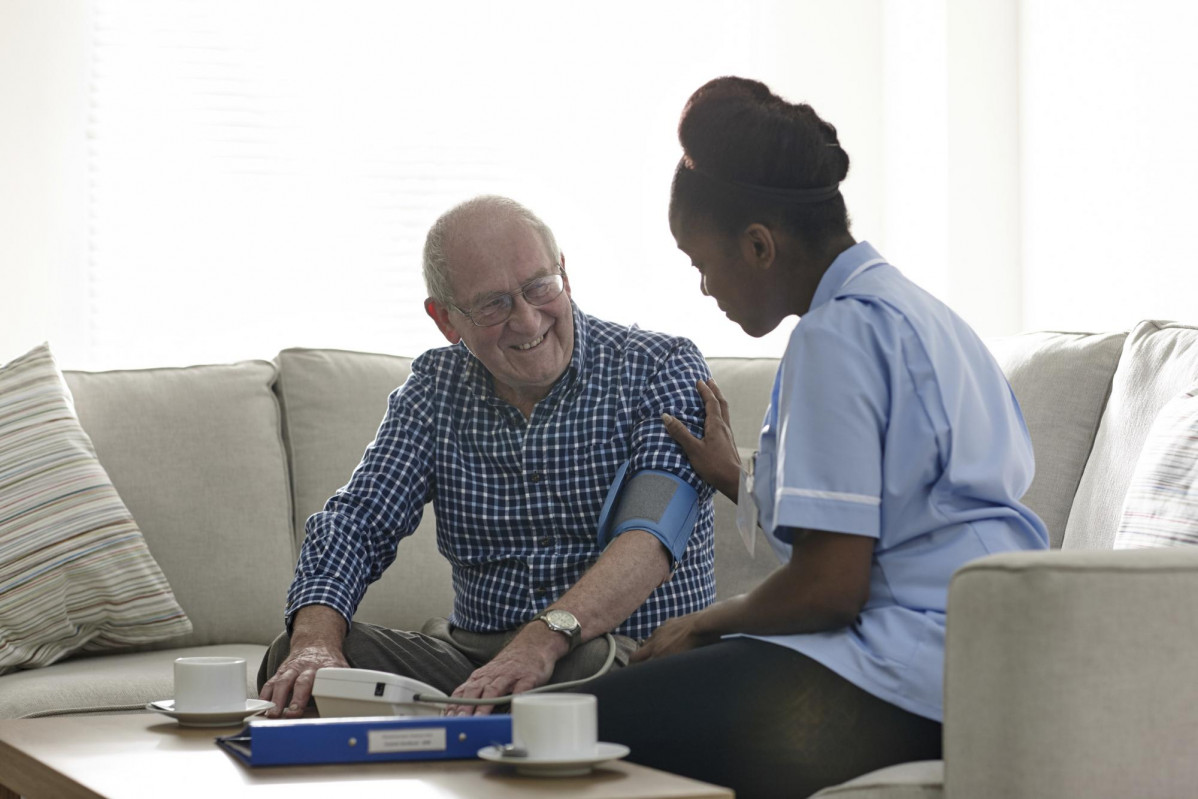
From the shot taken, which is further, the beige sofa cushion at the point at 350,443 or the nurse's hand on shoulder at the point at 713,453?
the beige sofa cushion at the point at 350,443

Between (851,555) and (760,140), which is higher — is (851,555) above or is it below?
below

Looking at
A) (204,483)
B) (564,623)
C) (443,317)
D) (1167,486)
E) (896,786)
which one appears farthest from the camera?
(204,483)

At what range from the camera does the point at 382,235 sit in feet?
11.2

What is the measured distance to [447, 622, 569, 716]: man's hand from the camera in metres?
1.52

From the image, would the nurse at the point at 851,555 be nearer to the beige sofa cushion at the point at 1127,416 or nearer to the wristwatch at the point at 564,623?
the wristwatch at the point at 564,623

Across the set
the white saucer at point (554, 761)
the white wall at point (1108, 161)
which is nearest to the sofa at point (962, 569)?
the white saucer at point (554, 761)

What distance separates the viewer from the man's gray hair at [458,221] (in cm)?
195

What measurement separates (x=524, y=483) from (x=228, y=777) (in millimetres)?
873

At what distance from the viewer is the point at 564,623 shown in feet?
5.36

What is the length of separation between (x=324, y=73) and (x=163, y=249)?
23.5 inches

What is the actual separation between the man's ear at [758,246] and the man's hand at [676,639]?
384 millimetres

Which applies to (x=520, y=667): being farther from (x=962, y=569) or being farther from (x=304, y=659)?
(x=962, y=569)

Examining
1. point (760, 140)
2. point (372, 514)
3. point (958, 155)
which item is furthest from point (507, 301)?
point (958, 155)

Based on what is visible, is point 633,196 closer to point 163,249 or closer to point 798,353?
point 163,249
